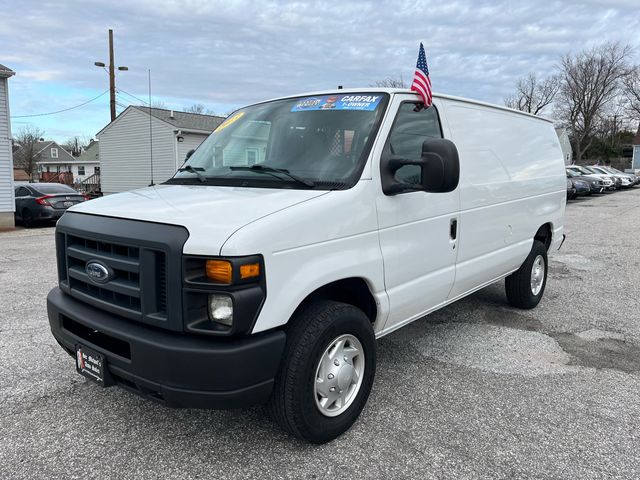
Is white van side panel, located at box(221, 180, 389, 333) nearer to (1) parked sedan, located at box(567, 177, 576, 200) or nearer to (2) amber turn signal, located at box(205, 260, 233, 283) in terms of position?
(2) amber turn signal, located at box(205, 260, 233, 283)

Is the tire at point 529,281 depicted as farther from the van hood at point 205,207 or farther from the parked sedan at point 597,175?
the parked sedan at point 597,175

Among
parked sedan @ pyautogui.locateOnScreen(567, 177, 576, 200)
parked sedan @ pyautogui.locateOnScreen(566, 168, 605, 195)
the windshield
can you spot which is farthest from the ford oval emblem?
parked sedan @ pyautogui.locateOnScreen(566, 168, 605, 195)

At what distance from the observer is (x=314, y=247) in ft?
8.88

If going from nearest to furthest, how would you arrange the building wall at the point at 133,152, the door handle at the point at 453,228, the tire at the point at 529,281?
the door handle at the point at 453,228 → the tire at the point at 529,281 → the building wall at the point at 133,152

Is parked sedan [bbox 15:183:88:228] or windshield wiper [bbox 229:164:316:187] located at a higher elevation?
windshield wiper [bbox 229:164:316:187]

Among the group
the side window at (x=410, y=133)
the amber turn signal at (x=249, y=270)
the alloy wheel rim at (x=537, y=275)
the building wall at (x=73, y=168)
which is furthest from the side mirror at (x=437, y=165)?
Answer: the building wall at (x=73, y=168)

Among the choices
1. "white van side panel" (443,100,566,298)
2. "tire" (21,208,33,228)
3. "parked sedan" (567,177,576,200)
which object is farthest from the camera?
"parked sedan" (567,177,576,200)

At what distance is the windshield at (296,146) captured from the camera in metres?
3.15

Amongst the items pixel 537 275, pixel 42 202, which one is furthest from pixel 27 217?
pixel 537 275

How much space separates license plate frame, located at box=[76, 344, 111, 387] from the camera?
269cm

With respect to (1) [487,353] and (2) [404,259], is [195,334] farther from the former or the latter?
(1) [487,353]

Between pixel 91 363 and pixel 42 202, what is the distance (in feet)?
43.4

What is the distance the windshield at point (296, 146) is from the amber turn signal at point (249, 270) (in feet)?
2.59

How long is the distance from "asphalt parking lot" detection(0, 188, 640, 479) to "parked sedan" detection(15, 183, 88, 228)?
32.9ft
